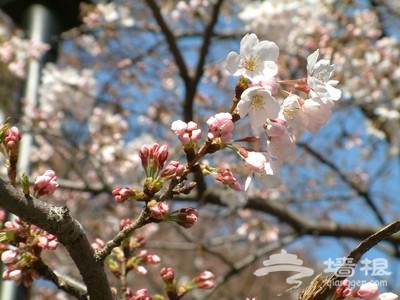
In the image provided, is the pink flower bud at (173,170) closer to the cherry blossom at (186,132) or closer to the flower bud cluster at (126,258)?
the cherry blossom at (186,132)

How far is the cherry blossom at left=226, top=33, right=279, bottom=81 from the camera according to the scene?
112 cm

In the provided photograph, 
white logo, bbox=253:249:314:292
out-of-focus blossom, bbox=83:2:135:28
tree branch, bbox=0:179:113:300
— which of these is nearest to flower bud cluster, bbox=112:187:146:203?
tree branch, bbox=0:179:113:300

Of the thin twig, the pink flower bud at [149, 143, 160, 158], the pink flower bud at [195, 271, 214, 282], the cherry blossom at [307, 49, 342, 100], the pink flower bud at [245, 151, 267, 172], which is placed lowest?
the thin twig

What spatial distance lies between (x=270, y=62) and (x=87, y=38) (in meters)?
5.18

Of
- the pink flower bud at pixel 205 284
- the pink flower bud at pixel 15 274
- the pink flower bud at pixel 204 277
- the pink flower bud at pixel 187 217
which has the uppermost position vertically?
the pink flower bud at pixel 187 217

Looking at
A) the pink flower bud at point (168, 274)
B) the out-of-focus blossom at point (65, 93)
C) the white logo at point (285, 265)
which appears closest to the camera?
the pink flower bud at point (168, 274)

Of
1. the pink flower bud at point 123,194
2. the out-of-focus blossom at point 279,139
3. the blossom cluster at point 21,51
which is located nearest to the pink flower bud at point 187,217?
the pink flower bud at point 123,194

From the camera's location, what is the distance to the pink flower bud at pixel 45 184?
44.8 inches

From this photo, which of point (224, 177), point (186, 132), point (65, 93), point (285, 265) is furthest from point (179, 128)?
point (65, 93)

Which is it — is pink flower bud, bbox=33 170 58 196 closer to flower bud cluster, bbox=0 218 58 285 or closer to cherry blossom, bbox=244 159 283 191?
flower bud cluster, bbox=0 218 58 285

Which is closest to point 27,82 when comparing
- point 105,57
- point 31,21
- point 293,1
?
point 31,21

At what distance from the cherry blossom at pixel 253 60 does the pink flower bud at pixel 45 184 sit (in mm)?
460

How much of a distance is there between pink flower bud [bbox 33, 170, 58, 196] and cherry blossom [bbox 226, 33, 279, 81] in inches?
18.1

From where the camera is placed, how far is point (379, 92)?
15.5ft
